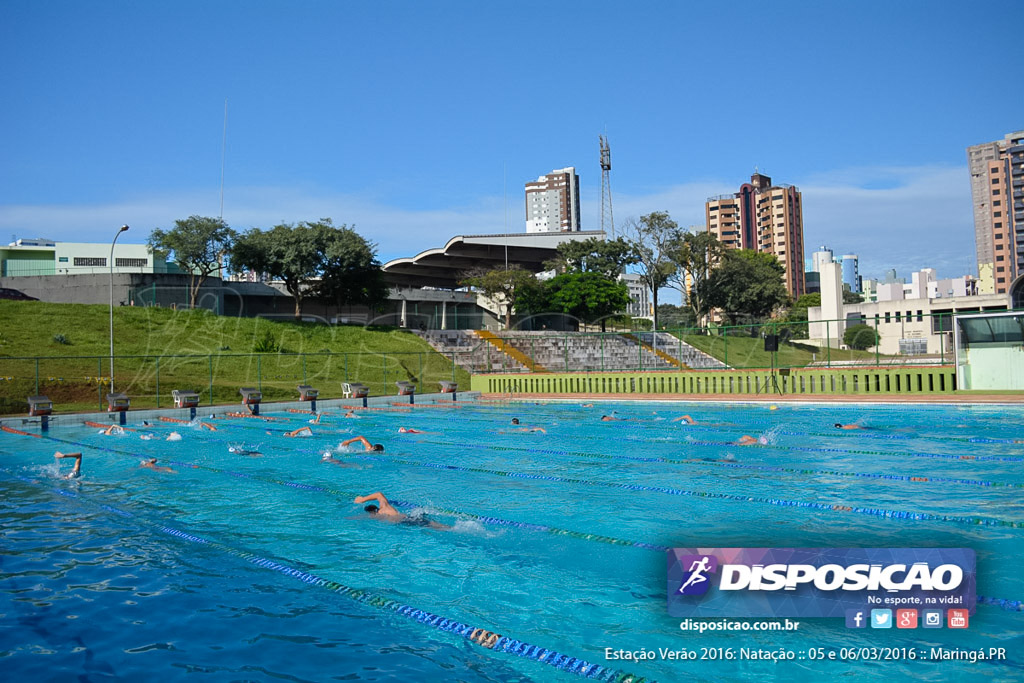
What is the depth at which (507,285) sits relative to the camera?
50.7 meters

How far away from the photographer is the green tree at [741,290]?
216ft

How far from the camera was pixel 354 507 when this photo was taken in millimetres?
8781

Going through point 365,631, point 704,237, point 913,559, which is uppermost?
point 704,237

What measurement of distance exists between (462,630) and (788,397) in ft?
63.1

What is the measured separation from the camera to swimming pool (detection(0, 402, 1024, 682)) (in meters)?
4.41

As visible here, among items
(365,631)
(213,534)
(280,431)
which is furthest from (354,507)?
(280,431)

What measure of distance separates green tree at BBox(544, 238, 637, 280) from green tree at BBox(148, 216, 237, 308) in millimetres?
24998

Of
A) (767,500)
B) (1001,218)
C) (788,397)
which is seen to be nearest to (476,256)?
(788,397)

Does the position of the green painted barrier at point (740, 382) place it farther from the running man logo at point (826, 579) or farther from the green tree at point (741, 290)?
the green tree at point (741, 290)

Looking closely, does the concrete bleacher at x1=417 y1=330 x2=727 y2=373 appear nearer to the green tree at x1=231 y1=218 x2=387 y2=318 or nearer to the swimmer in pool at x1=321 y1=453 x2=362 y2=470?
the green tree at x1=231 y1=218 x2=387 y2=318

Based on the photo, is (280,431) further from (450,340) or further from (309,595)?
(450,340)

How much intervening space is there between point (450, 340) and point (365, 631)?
133 feet

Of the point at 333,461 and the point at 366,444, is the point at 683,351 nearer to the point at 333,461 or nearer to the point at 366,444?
the point at 366,444

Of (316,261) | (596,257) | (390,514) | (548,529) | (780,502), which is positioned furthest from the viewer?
(596,257)
